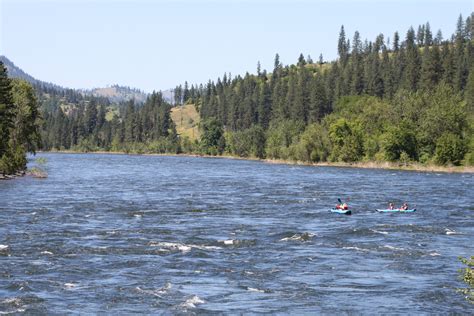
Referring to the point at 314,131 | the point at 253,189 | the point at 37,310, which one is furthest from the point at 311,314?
the point at 314,131

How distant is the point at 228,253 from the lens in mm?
44250

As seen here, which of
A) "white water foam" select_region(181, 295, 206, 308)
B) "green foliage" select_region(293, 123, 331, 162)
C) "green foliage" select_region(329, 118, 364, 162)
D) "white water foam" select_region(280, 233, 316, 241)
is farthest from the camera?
"green foliage" select_region(293, 123, 331, 162)

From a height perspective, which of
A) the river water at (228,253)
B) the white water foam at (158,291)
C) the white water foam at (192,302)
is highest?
the river water at (228,253)

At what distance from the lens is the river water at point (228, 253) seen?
32625mm

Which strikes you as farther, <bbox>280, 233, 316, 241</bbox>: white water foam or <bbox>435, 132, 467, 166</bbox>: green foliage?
<bbox>435, 132, 467, 166</bbox>: green foliage

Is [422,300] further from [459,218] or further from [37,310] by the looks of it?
[459,218]

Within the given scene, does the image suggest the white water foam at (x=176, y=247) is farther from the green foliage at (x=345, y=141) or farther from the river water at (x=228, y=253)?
the green foliage at (x=345, y=141)

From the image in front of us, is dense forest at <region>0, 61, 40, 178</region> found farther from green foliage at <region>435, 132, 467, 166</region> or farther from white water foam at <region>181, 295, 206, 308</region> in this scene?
green foliage at <region>435, 132, 467, 166</region>

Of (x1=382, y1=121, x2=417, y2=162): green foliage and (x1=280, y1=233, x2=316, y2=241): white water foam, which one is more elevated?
(x1=382, y1=121, x2=417, y2=162): green foliage

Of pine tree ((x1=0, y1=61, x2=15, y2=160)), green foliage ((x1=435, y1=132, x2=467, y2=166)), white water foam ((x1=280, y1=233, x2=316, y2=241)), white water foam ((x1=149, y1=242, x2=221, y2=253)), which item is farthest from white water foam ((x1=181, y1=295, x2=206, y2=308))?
green foliage ((x1=435, y1=132, x2=467, y2=166))

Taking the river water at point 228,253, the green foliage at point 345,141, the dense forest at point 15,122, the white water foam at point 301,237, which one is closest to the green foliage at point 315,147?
the green foliage at point 345,141

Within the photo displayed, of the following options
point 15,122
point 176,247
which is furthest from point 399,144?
point 176,247

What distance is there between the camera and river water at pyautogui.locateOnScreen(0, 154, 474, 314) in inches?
1284

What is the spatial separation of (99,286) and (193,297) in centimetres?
542
